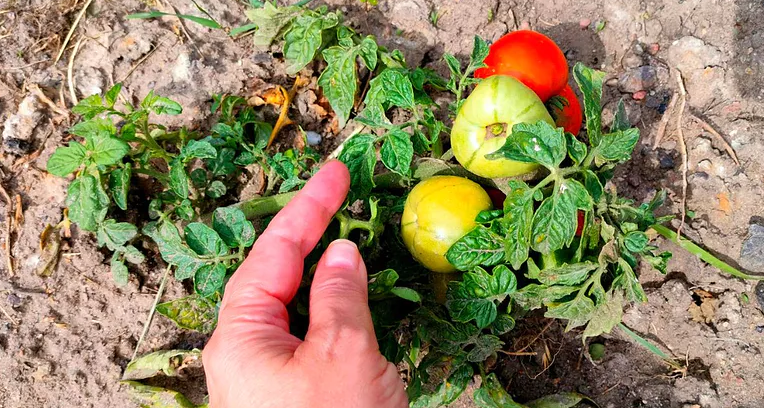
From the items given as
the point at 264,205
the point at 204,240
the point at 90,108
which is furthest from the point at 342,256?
the point at 90,108

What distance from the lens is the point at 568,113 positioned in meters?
2.37

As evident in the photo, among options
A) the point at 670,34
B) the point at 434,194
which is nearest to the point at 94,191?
the point at 434,194

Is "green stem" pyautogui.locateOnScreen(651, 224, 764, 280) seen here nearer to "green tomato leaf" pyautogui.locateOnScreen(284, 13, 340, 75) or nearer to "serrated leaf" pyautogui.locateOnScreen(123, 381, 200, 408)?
"green tomato leaf" pyautogui.locateOnScreen(284, 13, 340, 75)

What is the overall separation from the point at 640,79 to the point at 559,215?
4.66 ft

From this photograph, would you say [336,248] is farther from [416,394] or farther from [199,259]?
[416,394]

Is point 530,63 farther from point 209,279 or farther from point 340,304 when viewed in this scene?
point 209,279

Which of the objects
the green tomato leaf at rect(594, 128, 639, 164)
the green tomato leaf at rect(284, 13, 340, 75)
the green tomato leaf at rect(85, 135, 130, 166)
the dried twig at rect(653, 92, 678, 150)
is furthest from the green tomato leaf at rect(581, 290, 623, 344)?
the green tomato leaf at rect(85, 135, 130, 166)

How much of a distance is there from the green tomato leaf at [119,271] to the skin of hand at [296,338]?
0.88 metres

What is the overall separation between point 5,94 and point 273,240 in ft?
5.45

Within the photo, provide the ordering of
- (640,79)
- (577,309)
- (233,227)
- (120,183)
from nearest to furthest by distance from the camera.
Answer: (577,309)
(233,227)
(120,183)
(640,79)

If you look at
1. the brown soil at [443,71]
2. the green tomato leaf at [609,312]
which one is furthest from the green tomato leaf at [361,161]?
the green tomato leaf at [609,312]

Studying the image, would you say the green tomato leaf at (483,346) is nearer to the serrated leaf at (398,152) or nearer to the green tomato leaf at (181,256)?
the serrated leaf at (398,152)

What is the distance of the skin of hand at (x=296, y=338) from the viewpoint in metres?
1.57

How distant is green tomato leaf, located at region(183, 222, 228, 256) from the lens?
1997mm
